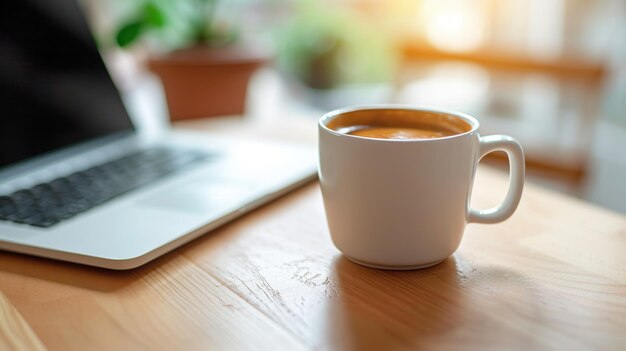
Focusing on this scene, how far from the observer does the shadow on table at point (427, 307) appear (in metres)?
0.41

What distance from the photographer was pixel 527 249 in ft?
1.85

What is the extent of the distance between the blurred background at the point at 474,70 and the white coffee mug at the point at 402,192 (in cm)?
56

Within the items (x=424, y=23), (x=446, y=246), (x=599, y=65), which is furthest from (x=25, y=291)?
(x=424, y=23)

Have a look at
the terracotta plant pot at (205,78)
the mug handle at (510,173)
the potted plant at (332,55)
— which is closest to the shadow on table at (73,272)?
the mug handle at (510,173)

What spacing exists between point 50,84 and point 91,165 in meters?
0.11

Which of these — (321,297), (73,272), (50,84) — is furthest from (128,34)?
(321,297)

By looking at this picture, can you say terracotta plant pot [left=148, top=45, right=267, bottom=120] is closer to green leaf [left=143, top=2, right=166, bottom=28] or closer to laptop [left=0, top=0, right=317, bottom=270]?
green leaf [left=143, top=2, right=166, bottom=28]

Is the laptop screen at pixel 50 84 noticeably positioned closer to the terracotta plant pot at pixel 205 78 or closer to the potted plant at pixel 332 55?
the terracotta plant pot at pixel 205 78

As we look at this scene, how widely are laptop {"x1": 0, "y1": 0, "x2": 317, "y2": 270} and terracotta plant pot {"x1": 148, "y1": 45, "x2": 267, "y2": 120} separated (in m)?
0.18

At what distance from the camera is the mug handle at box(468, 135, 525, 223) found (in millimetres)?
508

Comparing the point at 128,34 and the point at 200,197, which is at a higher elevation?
the point at 128,34

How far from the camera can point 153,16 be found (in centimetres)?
104

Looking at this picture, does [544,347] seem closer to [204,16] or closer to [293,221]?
[293,221]

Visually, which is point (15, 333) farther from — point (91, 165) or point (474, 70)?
point (474, 70)
